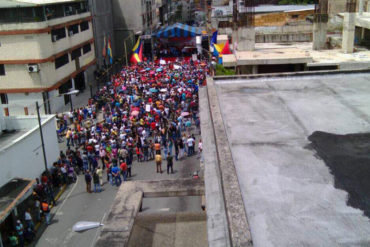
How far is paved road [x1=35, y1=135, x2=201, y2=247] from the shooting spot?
1548 centimetres

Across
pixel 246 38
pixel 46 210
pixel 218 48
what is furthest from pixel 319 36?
pixel 46 210

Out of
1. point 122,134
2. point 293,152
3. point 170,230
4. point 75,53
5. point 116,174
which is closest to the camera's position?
point 293,152

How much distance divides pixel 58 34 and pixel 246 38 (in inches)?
686

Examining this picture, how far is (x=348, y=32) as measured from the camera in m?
23.1

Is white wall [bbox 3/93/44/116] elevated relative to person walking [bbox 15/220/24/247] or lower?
elevated

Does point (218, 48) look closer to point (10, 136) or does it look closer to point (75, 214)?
point (10, 136)

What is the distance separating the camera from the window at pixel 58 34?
32853mm

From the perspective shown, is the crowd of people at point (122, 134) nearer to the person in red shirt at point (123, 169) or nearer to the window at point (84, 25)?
the person in red shirt at point (123, 169)

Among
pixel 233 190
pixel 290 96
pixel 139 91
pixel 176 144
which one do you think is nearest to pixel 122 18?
pixel 139 91

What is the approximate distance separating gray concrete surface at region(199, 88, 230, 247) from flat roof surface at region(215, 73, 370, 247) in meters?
0.39

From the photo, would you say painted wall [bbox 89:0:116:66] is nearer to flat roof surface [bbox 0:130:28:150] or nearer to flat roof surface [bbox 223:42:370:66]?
flat roof surface [bbox 223:42:370:66]

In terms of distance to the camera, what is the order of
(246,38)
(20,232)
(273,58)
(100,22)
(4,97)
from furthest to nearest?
1. (100,22)
2. (4,97)
3. (246,38)
4. (273,58)
5. (20,232)

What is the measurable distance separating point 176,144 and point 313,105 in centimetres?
1209

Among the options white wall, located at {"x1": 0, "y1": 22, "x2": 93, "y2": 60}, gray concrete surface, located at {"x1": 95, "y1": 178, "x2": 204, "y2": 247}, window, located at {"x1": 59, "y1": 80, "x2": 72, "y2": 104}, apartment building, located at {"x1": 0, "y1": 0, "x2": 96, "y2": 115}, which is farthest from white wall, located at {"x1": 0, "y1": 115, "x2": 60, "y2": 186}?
window, located at {"x1": 59, "y1": 80, "x2": 72, "y2": 104}
